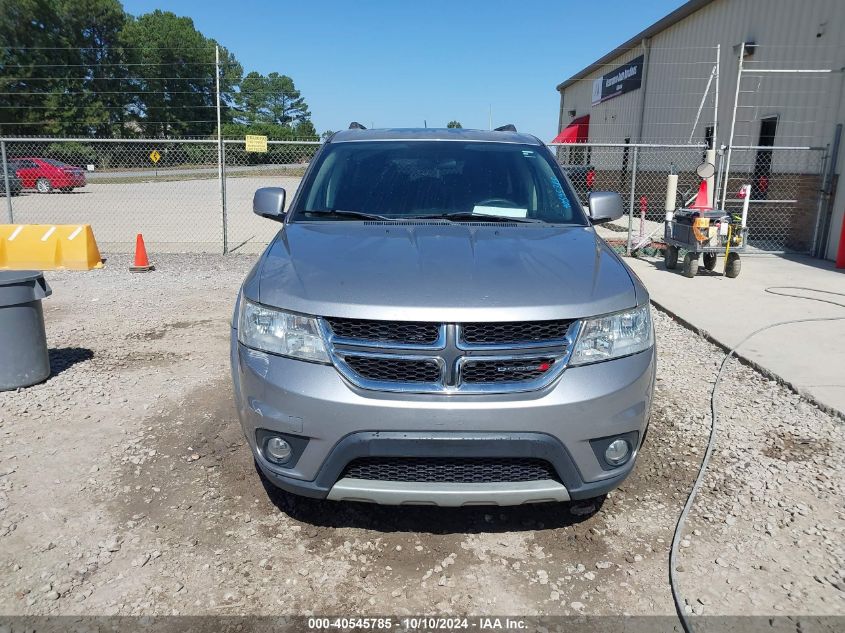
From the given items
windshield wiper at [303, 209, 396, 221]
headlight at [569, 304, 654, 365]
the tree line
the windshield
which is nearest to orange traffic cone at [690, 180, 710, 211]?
the windshield

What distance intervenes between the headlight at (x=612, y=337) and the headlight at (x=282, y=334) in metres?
1.06

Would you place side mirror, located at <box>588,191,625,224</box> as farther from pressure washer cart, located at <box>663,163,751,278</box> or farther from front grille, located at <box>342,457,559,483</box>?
pressure washer cart, located at <box>663,163,751,278</box>

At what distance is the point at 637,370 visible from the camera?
2.69 m

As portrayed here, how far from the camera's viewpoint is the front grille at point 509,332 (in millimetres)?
2539

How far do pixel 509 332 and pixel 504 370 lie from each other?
0.16 metres

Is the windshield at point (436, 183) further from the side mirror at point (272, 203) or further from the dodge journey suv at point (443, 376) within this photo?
the dodge journey suv at point (443, 376)

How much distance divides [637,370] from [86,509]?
2782mm

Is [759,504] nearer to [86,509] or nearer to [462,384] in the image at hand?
[462,384]

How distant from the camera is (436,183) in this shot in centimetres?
385

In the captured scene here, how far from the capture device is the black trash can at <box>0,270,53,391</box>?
4.53 metres

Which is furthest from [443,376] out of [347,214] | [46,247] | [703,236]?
[46,247]

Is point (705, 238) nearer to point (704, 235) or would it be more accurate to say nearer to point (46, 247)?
point (704, 235)

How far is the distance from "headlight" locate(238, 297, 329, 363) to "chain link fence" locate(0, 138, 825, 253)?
2.99m

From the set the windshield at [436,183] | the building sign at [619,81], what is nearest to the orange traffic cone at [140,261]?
the windshield at [436,183]
